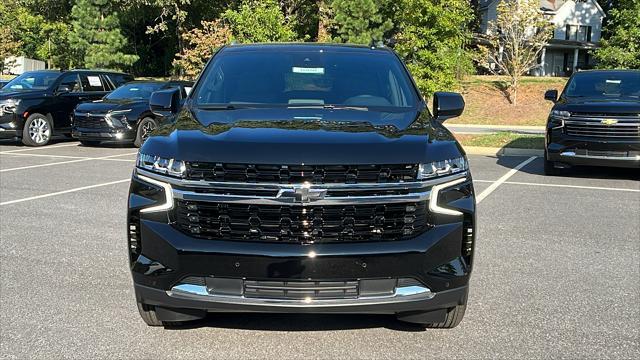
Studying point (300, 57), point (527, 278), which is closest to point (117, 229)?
point (300, 57)

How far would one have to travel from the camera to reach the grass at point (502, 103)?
24.1 meters

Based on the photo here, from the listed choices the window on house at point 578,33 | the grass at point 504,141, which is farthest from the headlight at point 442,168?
the window on house at point 578,33

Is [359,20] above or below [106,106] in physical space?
above

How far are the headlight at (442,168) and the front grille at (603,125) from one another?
7104 mm

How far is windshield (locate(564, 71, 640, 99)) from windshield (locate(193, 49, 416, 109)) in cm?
718

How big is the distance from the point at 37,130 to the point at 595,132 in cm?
1261

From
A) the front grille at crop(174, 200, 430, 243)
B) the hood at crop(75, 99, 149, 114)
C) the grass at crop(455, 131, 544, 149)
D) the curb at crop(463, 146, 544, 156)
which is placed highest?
the front grille at crop(174, 200, 430, 243)

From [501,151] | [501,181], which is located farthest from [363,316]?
[501,151]

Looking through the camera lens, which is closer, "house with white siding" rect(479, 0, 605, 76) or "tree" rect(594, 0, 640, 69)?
"tree" rect(594, 0, 640, 69)

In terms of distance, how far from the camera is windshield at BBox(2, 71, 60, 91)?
15438 millimetres

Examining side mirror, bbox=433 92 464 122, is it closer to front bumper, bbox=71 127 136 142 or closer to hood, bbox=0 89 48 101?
front bumper, bbox=71 127 136 142

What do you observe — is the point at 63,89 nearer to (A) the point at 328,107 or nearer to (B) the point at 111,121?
(B) the point at 111,121

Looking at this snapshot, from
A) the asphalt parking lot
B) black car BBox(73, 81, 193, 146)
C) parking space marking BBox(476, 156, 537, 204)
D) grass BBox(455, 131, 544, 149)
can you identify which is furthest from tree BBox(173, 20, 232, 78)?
the asphalt parking lot

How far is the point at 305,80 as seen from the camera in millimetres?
4621
